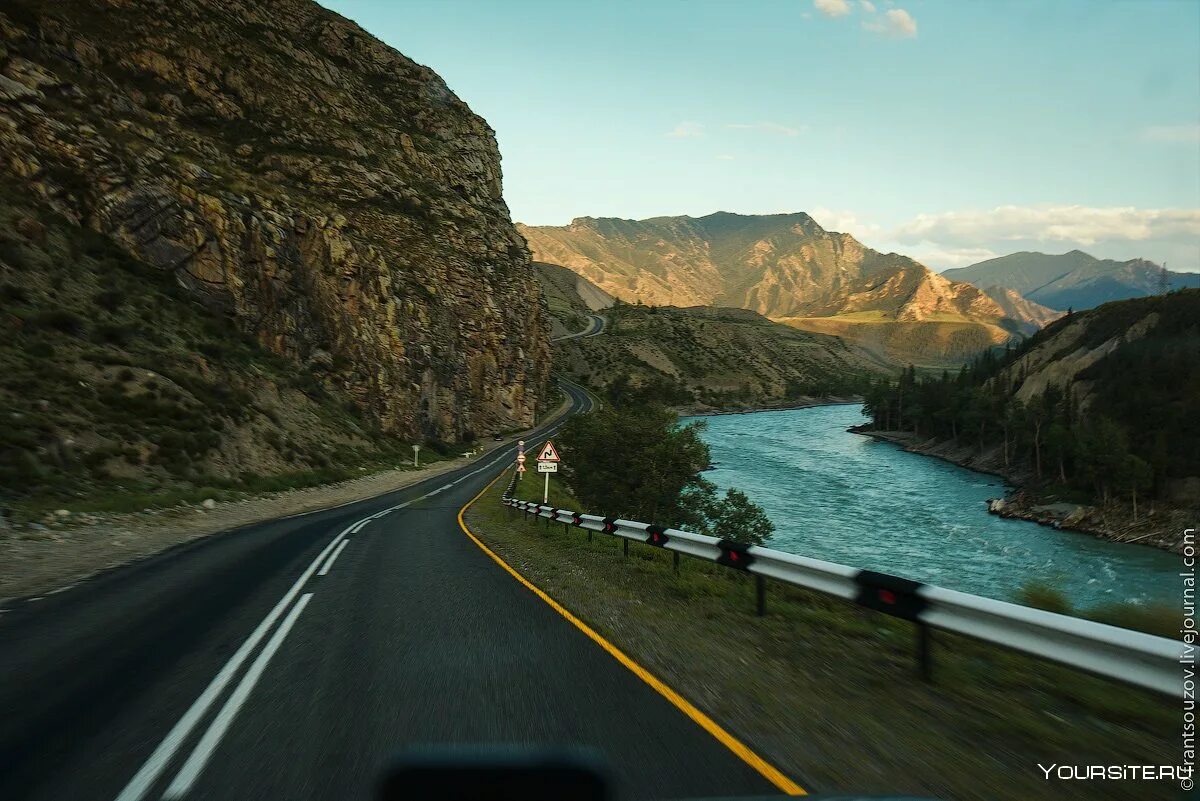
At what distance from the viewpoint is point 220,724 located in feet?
15.1

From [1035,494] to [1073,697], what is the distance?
75.6 meters

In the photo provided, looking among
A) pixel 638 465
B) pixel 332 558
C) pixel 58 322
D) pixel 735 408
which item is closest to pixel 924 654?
pixel 332 558

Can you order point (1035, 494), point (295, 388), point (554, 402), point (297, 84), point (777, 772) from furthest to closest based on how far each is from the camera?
point (554, 402) < point (1035, 494) < point (297, 84) < point (295, 388) < point (777, 772)

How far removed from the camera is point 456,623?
765cm

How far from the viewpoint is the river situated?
128 ft

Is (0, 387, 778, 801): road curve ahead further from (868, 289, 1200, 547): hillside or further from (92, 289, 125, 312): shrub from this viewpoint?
(868, 289, 1200, 547): hillside

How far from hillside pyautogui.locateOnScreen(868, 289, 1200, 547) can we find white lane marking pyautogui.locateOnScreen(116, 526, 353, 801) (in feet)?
226

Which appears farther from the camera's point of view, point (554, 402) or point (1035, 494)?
point (554, 402)

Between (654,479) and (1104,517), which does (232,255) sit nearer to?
(654,479)

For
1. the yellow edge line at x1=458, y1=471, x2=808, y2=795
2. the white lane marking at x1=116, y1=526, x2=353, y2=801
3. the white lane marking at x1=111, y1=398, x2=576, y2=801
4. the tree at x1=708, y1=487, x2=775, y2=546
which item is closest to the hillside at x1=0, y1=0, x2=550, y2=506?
the white lane marking at x1=111, y1=398, x2=576, y2=801

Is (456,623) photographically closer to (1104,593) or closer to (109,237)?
(109,237)

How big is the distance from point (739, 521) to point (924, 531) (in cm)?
2026

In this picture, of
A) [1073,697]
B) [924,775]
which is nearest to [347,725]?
[924,775]

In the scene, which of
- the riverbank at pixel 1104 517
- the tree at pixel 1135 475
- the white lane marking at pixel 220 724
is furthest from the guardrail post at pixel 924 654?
the tree at pixel 1135 475
